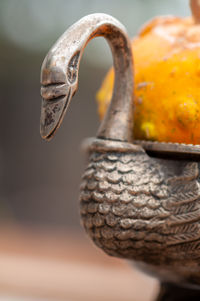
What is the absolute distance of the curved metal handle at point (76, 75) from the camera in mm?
513

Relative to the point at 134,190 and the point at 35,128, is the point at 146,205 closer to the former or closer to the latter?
the point at 134,190

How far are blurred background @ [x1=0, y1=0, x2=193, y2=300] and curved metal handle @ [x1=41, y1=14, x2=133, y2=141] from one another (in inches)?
112

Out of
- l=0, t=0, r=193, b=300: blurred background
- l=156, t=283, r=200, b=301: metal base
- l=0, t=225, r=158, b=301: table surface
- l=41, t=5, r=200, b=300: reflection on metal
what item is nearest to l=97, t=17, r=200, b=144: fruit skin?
l=41, t=5, r=200, b=300: reflection on metal

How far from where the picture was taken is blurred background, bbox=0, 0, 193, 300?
3.67 meters

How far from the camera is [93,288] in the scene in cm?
201

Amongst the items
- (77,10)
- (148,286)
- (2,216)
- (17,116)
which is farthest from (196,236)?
(77,10)

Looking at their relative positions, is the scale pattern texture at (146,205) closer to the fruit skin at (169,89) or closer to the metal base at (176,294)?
the fruit skin at (169,89)

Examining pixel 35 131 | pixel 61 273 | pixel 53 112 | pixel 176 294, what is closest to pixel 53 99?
pixel 53 112

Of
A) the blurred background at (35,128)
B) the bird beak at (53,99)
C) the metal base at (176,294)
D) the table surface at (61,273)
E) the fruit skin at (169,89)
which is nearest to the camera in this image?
the bird beak at (53,99)

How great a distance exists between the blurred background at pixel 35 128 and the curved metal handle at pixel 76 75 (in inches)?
112

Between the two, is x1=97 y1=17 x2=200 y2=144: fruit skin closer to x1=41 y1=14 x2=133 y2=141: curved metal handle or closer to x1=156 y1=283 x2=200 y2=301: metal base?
x1=41 y1=14 x2=133 y2=141: curved metal handle

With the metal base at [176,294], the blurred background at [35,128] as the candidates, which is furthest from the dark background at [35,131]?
the metal base at [176,294]

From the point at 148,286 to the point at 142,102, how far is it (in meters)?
1.82

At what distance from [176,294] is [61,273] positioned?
153 cm
